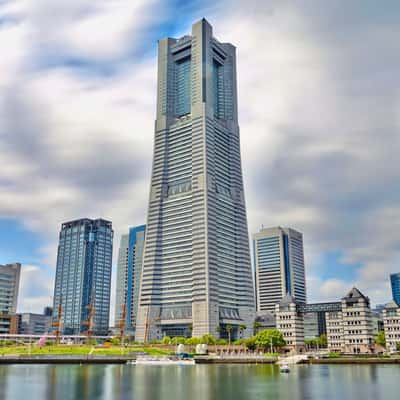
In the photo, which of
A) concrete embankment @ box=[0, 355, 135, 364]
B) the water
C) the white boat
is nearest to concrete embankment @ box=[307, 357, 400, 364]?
the white boat

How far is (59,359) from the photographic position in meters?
185

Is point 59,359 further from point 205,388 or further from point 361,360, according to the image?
point 205,388

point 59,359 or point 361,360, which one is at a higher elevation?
point 59,359

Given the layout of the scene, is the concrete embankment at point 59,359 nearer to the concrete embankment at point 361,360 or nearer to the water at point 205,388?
the water at point 205,388

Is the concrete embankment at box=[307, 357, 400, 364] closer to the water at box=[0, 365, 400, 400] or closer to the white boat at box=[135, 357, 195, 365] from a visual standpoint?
the white boat at box=[135, 357, 195, 365]

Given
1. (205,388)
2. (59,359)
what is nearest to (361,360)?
(205,388)

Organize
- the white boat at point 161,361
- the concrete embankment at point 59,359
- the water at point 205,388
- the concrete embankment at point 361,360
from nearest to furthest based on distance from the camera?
the water at point 205,388, the concrete embankment at point 361,360, the white boat at point 161,361, the concrete embankment at point 59,359

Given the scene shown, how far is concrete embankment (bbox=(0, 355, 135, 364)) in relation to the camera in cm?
18288

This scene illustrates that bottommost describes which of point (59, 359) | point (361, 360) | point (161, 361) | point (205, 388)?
point (205, 388)

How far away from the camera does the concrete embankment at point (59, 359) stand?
18288 centimetres

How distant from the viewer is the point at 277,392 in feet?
277

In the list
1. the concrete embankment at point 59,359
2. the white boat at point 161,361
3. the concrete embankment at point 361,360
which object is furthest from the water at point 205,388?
the concrete embankment at point 59,359

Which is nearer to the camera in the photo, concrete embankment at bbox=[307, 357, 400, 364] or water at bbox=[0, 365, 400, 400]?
water at bbox=[0, 365, 400, 400]

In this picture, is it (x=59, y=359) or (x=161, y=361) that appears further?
(x=59, y=359)
